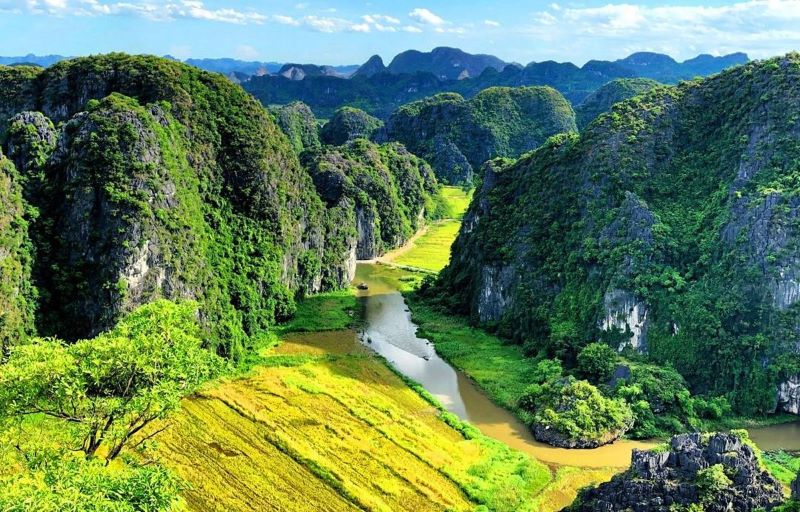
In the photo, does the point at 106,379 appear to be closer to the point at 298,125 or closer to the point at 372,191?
the point at 372,191

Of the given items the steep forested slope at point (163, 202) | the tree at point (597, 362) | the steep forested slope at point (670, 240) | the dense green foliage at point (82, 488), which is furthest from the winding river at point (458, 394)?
the dense green foliage at point (82, 488)

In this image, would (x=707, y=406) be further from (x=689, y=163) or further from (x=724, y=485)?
(x=689, y=163)

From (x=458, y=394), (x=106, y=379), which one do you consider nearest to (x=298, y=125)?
(x=458, y=394)

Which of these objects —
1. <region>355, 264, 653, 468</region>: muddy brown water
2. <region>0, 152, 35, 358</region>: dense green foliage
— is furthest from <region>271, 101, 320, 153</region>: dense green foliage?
<region>0, 152, 35, 358</region>: dense green foliage

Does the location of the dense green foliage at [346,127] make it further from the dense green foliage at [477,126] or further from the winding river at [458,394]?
the winding river at [458,394]

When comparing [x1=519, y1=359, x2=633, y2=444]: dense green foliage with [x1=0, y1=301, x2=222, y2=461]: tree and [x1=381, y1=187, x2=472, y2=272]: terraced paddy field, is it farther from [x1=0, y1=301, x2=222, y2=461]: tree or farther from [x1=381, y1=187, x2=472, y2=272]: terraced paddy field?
[x1=381, y1=187, x2=472, y2=272]: terraced paddy field

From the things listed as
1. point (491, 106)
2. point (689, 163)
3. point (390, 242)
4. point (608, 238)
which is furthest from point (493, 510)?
point (491, 106)
